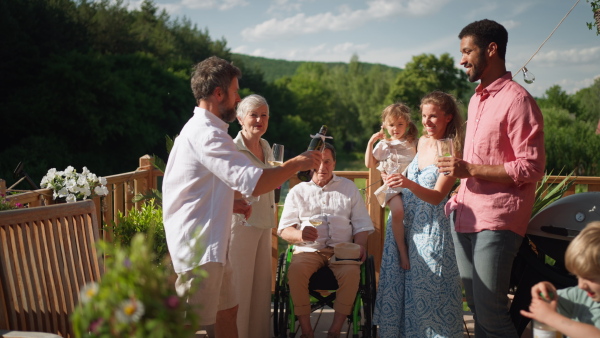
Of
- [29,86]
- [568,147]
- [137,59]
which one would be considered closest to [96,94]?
[29,86]

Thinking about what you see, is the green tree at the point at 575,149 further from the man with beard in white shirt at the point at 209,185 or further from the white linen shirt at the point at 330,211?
the man with beard in white shirt at the point at 209,185

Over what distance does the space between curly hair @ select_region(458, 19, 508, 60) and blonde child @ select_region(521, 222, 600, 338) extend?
976mm

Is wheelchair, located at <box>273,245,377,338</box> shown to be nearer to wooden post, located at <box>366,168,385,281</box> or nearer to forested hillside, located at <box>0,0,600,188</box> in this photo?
wooden post, located at <box>366,168,385,281</box>

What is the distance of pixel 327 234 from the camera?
4070mm

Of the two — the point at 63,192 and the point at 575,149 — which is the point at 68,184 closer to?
the point at 63,192

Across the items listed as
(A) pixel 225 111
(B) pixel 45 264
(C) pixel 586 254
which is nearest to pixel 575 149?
(A) pixel 225 111

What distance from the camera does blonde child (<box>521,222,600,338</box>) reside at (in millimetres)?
1826

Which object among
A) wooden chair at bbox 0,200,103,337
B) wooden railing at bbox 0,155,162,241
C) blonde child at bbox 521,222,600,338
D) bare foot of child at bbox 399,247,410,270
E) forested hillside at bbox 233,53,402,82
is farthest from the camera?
forested hillside at bbox 233,53,402,82

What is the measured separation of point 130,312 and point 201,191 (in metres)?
1.30

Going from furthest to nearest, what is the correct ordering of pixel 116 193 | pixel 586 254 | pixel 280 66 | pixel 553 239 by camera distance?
1. pixel 280 66
2. pixel 116 193
3. pixel 553 239
4. pixel 586 254

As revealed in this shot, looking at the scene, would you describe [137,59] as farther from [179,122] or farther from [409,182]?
[409,182]

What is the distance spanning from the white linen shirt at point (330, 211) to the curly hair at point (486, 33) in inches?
65.7

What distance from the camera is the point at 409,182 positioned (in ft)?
10.3

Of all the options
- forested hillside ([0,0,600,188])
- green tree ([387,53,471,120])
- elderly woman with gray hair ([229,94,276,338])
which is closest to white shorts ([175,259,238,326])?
elderly woman with gray hair ([229,94,276,338])
